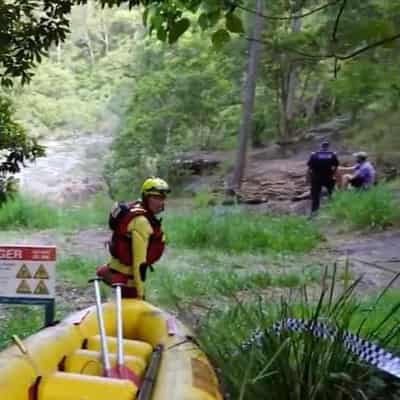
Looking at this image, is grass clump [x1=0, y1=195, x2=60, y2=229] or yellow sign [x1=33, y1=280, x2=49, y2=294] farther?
grass clump [x1=0, y1=195, x2=60, y2=229]

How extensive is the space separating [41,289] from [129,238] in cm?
105

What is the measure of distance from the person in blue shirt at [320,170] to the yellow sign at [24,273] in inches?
408

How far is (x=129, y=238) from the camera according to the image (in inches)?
221

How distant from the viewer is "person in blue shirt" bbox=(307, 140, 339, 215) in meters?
14.5

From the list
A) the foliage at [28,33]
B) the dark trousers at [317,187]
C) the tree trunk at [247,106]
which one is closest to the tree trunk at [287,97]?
the tree trunk at [247,106]

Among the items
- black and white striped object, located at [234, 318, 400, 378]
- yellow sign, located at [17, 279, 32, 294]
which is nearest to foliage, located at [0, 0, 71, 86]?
yellow sign, located at [17, 279, 32, 294]

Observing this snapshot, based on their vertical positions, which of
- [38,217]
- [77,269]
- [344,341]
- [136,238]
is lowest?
[38,217]

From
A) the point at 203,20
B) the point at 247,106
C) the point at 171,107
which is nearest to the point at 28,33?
the point at 203,20

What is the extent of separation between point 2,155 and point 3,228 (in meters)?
10.3

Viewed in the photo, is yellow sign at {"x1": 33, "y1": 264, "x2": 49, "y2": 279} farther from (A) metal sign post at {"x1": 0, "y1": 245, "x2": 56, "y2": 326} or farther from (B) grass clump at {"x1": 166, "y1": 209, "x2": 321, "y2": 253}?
(B) grass clump at {"x1": 166, "y1": 209, "x2": 321, "y2": 253}

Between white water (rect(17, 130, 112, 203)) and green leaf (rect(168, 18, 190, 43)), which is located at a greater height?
green leaf (rect(168, 18, 190, 43))

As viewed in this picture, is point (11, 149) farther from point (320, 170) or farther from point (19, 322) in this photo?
point (320, 170)

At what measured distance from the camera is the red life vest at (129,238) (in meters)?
5.60

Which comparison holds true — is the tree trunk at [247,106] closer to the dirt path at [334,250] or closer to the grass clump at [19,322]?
the dirt path at [334,250]
